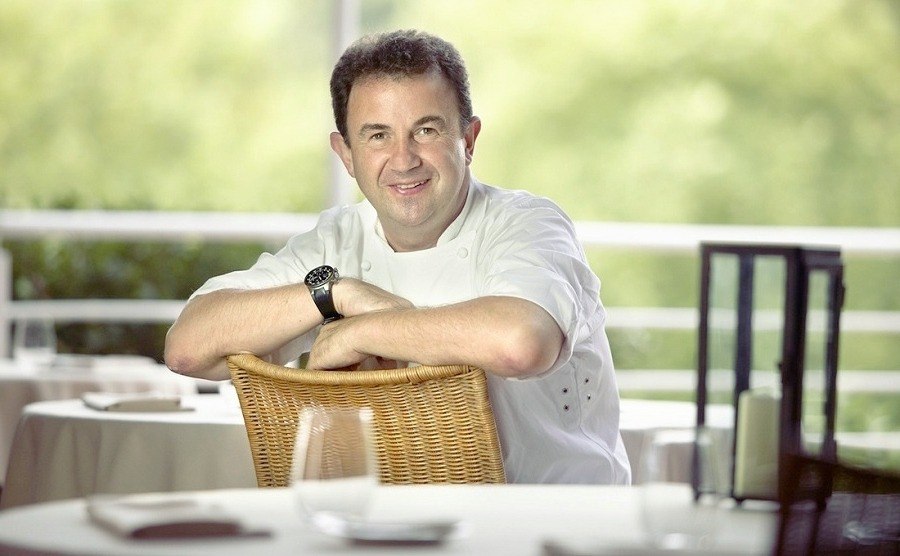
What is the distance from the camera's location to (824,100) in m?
16.4

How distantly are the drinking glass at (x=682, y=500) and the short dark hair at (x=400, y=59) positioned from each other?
116cm

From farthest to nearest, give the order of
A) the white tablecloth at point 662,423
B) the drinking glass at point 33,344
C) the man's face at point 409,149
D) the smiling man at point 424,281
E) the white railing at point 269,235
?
the white railing at point 269,235 < the drinking glass at point 33,344 < the man's face at point 409,149 < the smiling man at point 424,281 < the white tablecloth at point 662,423

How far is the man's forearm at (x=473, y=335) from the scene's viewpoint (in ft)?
6.49

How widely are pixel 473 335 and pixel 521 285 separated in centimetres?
11

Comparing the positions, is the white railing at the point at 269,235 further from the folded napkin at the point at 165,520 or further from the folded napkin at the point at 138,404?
the folded napkin at the point at 165,520

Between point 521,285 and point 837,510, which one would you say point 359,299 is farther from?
point 837,510

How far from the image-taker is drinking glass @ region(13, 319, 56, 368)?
4023mm

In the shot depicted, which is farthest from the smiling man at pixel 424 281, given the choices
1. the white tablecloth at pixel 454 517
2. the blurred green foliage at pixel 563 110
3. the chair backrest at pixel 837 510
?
the blurred green foliage at pixel 563 110

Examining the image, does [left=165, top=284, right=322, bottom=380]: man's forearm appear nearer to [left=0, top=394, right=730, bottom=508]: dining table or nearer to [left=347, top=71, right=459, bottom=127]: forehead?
[left=0, top=394, right=730, bottom=508]: dining table

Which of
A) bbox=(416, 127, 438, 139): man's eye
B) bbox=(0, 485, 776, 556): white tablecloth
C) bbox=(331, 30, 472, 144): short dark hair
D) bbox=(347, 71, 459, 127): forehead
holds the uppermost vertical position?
bbox=(331, 30, 472, 144): short dark hair

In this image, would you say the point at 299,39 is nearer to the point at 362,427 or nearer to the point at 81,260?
the point at 81,260

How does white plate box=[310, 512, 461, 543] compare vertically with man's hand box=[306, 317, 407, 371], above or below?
below

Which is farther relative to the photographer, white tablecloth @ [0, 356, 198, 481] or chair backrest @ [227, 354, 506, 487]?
white tablecloth @ [0, 356, 198, 481]

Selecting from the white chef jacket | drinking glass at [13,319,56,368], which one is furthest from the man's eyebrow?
drinking glass at [13,319,56,368]
